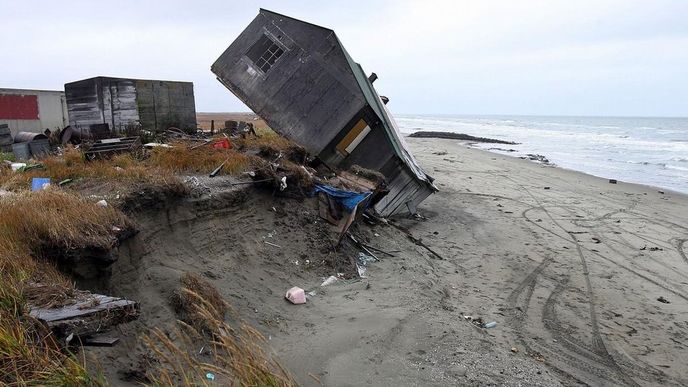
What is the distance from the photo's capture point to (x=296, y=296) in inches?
277

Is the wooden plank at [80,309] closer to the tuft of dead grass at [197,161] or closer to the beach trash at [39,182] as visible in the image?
the beach trash at [39,182]

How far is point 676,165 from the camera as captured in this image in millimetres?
31656

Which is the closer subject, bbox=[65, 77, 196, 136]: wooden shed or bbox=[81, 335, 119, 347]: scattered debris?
bbox=[81, 335, 119, 347]: scattered debris

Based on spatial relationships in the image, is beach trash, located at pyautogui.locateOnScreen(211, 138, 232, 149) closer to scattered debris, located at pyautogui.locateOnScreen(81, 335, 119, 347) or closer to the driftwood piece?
the driftwood piece

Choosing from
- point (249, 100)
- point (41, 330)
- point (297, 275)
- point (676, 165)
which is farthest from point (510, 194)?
point (676, 165)

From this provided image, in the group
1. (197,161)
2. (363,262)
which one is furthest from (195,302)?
(197,161)

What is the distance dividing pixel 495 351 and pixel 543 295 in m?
3.17

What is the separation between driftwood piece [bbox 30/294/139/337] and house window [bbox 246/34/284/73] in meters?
11.6

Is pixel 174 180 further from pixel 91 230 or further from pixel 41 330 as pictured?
pixel 41 330

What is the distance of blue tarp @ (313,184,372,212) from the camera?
34.3 ft

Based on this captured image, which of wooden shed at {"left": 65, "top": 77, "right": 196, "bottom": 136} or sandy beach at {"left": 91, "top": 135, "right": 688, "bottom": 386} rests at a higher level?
sandy beach at {"left": 91, "top": 135, "right": 688, "bottom": 386}

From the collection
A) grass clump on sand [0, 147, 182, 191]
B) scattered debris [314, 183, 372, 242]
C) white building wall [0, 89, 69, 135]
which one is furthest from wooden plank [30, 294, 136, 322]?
white building wall [0, 89, 69, 135]

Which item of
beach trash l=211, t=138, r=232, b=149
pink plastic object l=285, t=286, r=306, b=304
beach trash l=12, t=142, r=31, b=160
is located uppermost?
pink plastic object l=285, t=286, r=306, b=304

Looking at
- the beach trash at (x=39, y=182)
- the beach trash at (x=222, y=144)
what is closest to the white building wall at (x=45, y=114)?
the beach trash at (x=222, y=144)
